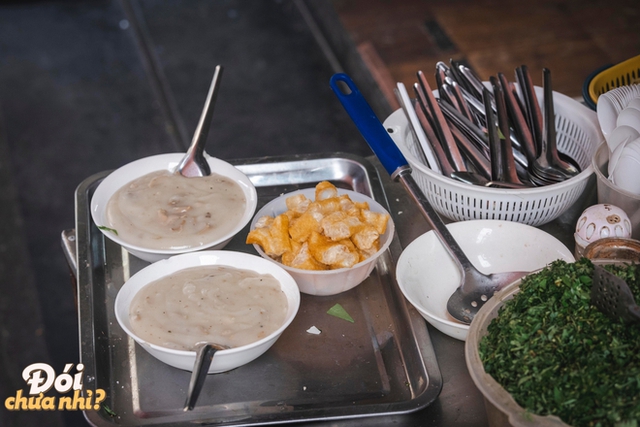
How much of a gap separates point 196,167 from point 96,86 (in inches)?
106

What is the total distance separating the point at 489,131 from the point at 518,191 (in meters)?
0.22

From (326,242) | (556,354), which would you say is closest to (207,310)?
(326,242)

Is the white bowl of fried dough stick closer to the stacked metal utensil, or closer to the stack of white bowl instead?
the stacked metal utensil

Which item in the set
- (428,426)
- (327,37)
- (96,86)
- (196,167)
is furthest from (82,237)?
(327,37)

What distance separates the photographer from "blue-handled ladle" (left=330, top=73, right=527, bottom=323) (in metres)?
1.43

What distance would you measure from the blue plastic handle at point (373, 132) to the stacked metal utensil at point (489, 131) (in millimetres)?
121

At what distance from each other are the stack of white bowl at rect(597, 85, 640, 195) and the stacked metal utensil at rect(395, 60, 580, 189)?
0.15m

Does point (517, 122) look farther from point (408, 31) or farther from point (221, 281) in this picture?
point (408, 31)

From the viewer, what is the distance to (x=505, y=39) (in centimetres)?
391

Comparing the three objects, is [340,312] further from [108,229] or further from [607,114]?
[607,114]

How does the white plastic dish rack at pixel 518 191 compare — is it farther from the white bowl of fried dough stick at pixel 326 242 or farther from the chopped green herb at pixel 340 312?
the chopped green herb at pixel 340 312

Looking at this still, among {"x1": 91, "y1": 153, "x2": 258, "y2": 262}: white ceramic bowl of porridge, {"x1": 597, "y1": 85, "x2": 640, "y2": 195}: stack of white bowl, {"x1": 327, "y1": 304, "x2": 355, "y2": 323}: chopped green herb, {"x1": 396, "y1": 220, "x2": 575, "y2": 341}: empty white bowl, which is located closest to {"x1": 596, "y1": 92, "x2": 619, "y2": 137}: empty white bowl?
{"x1": 597, "y1": 85, "x2": 640, "y2": 195}: stack of white bowl

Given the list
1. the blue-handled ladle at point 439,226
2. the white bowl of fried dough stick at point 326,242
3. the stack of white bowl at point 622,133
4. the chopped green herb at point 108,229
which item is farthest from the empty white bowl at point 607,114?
the chopped green herb at point 108,229

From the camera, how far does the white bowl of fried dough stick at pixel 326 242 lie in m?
1.42
